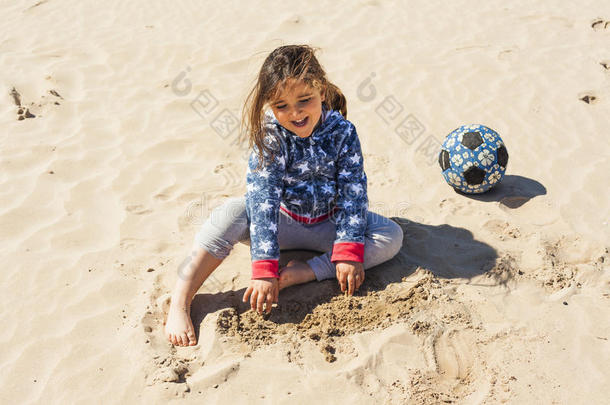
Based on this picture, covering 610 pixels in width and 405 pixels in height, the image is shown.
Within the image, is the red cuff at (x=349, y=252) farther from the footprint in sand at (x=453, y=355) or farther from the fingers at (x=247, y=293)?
the footprint in sand at (x=453, y=355)

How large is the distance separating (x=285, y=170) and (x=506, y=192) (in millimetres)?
1665

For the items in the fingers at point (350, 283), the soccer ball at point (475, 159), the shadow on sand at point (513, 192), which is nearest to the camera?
the fingers at point (350, 283)

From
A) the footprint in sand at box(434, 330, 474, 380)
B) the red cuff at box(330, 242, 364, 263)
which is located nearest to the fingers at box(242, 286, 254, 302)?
the red cuff at box(330, 242, 364, 263)

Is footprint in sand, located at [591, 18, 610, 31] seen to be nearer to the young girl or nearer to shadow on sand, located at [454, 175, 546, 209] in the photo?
shadow on sand, located at [454, 175, 546, 209]

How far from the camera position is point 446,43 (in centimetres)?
577

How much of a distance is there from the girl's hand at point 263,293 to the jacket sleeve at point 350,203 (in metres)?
0.34

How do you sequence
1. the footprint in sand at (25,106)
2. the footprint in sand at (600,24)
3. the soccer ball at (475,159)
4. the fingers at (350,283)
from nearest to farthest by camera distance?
the fingers at (350,283), the soccer ball at (475,159), the footprint in sand at (25,106), the footprint in sand at (600,24)

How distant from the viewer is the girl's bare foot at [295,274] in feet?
8.87

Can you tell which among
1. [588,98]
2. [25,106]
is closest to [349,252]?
[588,98]

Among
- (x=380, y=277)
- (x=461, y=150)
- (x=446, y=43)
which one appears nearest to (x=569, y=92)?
(x=446, y=43)

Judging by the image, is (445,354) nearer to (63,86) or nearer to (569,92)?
(569,92)

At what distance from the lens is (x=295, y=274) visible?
271cm

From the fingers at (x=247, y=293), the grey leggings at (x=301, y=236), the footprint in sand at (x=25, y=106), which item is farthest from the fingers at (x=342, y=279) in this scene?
the footprint in sand at (x=25, y=106)

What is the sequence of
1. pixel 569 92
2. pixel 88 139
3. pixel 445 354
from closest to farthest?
pixel 445 354
pixel 88 139
pixel 569 92
